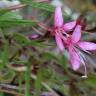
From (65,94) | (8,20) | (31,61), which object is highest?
(8,20)

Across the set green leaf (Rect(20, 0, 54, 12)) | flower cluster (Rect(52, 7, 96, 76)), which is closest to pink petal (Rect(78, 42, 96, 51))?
flower cluster (Rect(52, 7, 96, 76))

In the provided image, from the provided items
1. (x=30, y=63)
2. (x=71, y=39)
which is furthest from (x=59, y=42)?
(x=30, y=63)

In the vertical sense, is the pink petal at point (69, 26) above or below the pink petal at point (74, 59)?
above

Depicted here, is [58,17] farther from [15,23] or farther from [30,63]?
[30,63]

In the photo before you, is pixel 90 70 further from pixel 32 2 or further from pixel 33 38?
pixel 32 2

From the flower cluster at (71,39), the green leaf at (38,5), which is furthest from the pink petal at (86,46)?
the green leaf at (38,5)

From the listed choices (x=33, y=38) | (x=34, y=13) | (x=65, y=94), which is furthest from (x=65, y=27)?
(x=34, y=13)

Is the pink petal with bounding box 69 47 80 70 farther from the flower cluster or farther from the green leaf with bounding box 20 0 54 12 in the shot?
the green leaf with bounding box 20 0 54 12

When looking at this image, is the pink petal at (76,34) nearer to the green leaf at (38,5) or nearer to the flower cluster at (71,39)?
the flower cluster at (71,39)
